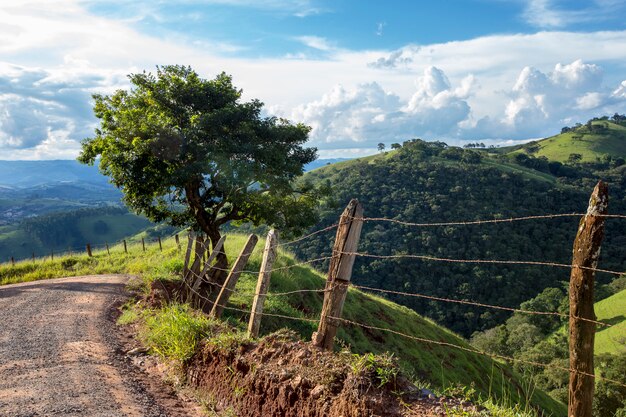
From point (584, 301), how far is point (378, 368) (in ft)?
6.67

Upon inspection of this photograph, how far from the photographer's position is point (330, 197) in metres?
20.6

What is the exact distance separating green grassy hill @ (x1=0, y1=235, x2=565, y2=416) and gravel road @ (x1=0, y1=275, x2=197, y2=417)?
383 cm

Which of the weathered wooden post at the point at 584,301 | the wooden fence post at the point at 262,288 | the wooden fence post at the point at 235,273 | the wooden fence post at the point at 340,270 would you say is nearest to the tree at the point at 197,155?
the wooden fence post at the point at 235,273

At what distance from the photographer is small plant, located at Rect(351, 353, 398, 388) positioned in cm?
487

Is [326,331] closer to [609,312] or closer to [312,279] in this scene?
[312,279]

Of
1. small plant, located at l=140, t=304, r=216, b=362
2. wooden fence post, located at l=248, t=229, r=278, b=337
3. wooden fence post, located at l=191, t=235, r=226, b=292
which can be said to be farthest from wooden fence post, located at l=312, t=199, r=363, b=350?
wooden fence post, located at l=191, t=235, r=226, b=292

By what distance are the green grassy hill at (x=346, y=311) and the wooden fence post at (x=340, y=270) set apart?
8.61 m

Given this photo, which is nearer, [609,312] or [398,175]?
[609,312]

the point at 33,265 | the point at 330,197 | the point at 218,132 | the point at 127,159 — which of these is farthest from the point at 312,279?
the point at 33,265

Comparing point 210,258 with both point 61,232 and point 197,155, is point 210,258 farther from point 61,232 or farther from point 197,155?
point 61,232

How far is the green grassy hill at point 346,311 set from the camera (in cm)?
1662

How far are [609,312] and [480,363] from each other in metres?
67.1

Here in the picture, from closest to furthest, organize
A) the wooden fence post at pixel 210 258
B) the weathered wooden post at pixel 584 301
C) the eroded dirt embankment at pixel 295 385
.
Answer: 1. the weathered wooden post at pixel 584 301
2. the eroded dirt embankment at pixel 295 385
3. the wooden fence post at pixel 210 258

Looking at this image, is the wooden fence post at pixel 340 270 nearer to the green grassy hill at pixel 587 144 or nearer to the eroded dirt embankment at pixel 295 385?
the eroded dirt embankment at pixel 295 385
